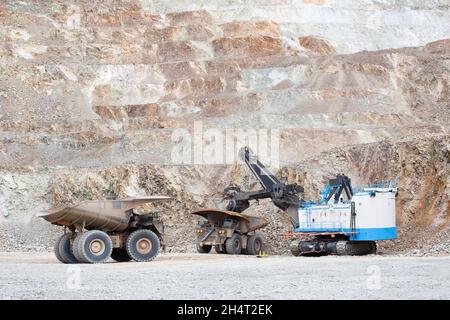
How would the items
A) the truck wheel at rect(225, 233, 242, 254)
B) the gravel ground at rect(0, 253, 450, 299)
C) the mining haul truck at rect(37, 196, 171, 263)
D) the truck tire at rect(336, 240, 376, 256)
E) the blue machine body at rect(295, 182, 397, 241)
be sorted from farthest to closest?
the truck wheel at rect(225, 233, 242, 254)
the truck tire at rect(336, 240, 376, 256)
the blue machine body at rect(295, 182, 397, 241)
the mining haul truck at rect(37, 196, 171, 263)
the gravel ground at rect(0, 253, 450, 299)

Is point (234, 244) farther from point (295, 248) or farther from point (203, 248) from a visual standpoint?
point (295, 248)

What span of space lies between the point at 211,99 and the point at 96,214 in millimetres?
34246

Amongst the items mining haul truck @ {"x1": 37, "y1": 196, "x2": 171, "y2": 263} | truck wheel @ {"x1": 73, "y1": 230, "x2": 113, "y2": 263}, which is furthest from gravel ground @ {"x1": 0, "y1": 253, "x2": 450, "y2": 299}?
mining haul truck @ {"x1": 37, "y1": 196, "x2": 171, "y2": 263}

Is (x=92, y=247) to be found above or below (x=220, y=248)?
above

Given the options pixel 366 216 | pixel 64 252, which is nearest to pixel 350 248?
pixel 366 216

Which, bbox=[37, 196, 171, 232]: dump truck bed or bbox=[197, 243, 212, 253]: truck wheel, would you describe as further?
bbox=[197, 243, 212, 253]: truck wheel

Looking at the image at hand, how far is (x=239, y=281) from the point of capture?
14523 millimetres

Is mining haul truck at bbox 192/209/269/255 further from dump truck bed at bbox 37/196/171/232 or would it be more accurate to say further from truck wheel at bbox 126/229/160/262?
dump truck bed at bbox 37/196/171/232

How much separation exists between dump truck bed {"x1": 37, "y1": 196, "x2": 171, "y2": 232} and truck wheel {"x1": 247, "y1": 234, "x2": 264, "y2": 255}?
5527 millimetres

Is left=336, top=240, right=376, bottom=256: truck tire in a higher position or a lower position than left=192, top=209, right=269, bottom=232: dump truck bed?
lower

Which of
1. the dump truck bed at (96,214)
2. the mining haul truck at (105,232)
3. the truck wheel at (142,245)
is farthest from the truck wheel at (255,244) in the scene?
the dump truck bed at (96,214)

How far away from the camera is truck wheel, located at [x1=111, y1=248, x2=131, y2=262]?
2317 centimetres

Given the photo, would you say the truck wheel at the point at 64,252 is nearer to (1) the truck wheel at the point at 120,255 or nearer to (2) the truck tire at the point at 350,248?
(1) the truck wheel at the point at 120,255

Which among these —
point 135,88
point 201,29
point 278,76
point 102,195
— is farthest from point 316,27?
point 102,195
